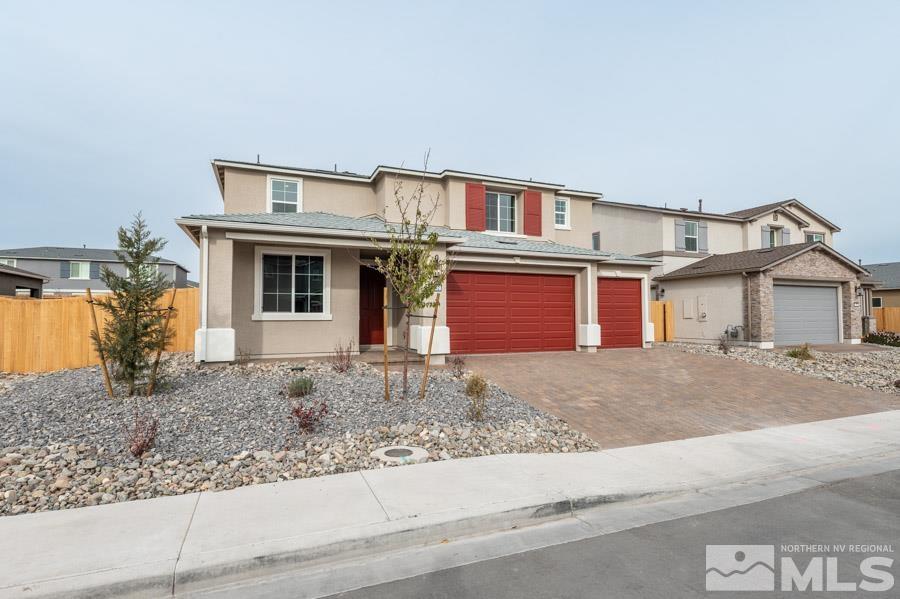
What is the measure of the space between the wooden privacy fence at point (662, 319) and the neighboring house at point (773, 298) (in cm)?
77

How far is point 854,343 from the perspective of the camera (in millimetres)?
21125

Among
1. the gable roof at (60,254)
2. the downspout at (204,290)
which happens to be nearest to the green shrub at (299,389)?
the downspout at (204,290)

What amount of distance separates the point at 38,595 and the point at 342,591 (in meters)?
2.01

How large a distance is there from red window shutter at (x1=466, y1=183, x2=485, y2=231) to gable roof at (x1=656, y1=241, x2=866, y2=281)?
1079 cm

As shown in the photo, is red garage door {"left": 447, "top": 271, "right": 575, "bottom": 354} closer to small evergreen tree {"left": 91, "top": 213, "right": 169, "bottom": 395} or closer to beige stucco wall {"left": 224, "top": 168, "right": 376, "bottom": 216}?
beige stucco wall {"left": 224, "top": 168, "right": 376, "bottom": 216}

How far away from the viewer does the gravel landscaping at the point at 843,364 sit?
12078 mm

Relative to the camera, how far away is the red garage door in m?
13.9

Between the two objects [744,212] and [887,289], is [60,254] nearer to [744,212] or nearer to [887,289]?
[744,212]

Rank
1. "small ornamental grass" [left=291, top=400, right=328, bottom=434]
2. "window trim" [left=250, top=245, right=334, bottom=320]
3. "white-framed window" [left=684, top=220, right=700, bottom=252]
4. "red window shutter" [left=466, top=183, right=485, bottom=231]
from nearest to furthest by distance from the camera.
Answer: "small ornamental grass" [left=291, top=400, right=328, bottom=434] < "window trim" [left=250, top=245, right=334, bottom=320] < "red window shutter" [left=466, top=183, right=485, bottom=231] < "white-framed window" [left=684, top=220, right=700, bottom=252]

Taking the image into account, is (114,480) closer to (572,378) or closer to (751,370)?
(572,378)

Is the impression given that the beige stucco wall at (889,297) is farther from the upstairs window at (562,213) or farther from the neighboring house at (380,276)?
the upstairs window at (562,213)

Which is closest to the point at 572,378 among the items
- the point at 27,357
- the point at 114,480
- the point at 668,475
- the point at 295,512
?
the point at 668,475

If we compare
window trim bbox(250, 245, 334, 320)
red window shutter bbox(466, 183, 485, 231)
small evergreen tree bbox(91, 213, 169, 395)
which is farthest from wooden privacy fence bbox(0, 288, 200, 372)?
red window shutter bbox(466, 183, 485, 231)

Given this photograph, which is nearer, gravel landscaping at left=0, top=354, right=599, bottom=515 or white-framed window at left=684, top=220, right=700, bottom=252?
gravel landscaping at left=0, top=354, right=599, bottom=515
